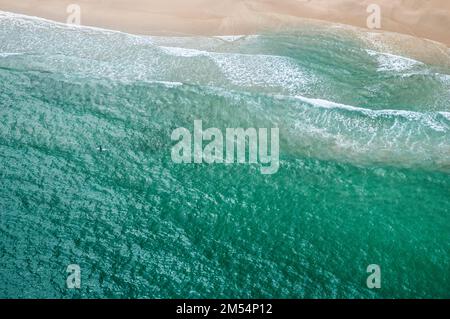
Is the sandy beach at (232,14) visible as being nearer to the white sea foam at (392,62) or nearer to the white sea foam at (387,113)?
the white sea foam at (392,62)

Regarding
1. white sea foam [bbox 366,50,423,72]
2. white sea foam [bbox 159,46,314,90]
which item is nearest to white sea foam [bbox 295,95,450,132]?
white sea foam [bbox 159,46,314,90]

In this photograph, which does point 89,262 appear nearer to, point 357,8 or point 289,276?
point 289,276

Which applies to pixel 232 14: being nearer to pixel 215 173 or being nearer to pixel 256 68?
pixel 256 68

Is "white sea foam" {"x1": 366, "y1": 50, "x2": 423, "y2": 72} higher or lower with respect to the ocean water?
higher

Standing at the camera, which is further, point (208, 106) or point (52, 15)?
point (52, 15)

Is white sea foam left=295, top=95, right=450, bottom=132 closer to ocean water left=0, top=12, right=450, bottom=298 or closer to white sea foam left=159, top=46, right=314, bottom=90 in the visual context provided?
ocean water left=0, top=12, right=450, bottom=298

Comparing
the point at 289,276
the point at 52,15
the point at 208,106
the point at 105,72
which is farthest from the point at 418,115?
the point at 52,15

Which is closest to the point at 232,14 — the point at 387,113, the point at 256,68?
the point at 256,68
